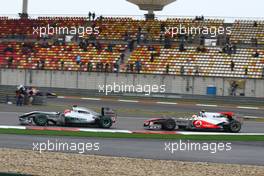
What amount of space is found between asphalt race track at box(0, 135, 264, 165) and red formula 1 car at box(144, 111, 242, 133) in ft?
11.3

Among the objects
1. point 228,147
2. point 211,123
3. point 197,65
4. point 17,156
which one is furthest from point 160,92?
point 17,156

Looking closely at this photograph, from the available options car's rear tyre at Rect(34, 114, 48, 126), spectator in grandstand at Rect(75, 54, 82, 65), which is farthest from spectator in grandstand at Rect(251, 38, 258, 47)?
car's rear tyre at Rect(34, 114, 48, 126)

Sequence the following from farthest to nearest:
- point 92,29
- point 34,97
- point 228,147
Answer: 1. point 92,29
2. point 34,97
3. point 228,147

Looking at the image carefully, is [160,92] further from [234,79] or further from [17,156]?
[17,156]

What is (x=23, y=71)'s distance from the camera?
51.6 metres

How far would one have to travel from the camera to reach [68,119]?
28.3 meters

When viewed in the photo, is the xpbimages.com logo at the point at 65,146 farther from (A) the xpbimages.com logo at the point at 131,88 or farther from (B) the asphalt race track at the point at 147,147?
(A) the xpbimages.com logo at the point at 131,88

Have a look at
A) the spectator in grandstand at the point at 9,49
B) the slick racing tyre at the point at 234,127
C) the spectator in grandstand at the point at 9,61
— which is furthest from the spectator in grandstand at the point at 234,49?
the slick racing tyre at the point at 234,127

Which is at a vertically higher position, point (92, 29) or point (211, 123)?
point (92, 29)

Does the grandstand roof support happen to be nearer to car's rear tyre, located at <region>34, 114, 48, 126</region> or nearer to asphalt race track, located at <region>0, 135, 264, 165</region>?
car's rear tyre, located at <region>34, 114, 48, 126</region>

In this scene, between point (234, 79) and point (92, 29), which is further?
point (92, 29)

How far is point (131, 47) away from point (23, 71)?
8.87 m

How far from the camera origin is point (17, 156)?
1998 cm

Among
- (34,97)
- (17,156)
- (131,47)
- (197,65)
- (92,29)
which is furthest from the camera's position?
(92,29)
